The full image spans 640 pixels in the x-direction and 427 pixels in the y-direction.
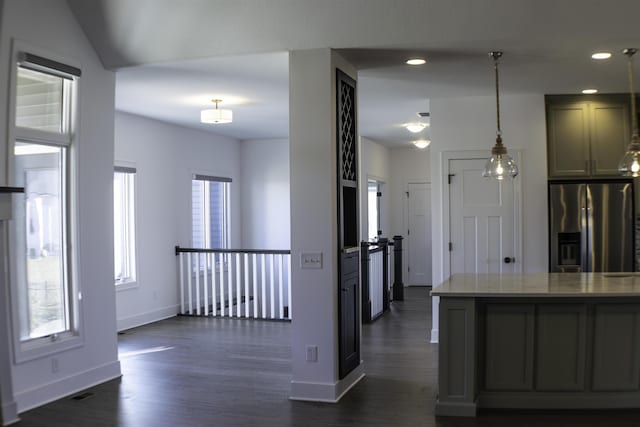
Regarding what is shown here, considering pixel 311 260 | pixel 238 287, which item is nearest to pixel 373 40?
pixel 311 260

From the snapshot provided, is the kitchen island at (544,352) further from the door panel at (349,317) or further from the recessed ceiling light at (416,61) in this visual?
A: the recessed ceiling light at (416,61)

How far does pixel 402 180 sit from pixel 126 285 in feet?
19.9

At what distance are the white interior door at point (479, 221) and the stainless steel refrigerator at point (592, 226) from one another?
445 millimetres

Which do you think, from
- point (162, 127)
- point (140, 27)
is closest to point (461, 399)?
point (140, 27)

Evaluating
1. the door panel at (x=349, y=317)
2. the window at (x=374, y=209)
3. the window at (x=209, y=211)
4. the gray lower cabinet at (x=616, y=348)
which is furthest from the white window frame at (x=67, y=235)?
the window at (x=374, y=209)

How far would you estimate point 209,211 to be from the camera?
1014 cm

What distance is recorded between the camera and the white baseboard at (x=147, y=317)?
7.91 metres

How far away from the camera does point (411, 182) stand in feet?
40.2

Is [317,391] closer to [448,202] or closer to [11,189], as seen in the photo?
[11,189]

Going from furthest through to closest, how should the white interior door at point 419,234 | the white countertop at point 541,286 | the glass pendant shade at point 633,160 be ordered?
the white interior door at point 419,234 → the glass pendant shade at point 633,160 → the white countertop at point 541,286

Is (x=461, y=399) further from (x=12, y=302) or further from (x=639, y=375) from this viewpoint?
(x=12, y=302)

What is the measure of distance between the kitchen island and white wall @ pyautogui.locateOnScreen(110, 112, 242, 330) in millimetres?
4794

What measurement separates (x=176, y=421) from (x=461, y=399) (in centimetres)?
197

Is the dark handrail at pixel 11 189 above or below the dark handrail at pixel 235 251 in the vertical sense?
above
